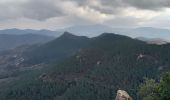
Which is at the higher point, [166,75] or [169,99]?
[166,75]

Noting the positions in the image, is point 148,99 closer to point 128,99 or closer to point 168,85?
point 168,85

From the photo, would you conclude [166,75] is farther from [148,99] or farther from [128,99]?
[128,99]

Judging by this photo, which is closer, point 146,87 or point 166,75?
point 166,75

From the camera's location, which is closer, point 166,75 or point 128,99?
point 166,75

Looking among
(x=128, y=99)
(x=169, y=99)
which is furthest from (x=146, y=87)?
(x=169, y=99)

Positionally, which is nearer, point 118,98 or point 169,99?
point 169,99

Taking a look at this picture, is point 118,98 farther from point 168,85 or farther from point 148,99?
point 168,85

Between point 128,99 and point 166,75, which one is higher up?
point 166,75

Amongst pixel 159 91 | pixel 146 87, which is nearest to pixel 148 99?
pixel 159 91
